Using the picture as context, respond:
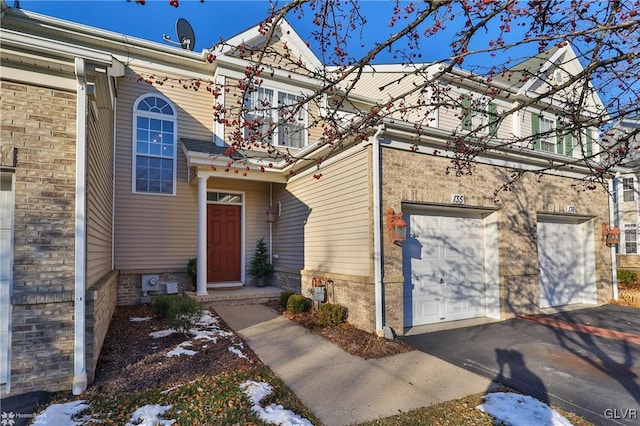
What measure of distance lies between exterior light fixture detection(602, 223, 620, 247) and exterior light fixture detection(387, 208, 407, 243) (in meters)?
7.17

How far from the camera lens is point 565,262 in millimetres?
9141

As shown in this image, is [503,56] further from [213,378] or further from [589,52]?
[213,378]

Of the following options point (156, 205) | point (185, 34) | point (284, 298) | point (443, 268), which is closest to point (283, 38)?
point (185, 34)

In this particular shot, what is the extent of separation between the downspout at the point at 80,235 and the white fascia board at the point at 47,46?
0.09 metres

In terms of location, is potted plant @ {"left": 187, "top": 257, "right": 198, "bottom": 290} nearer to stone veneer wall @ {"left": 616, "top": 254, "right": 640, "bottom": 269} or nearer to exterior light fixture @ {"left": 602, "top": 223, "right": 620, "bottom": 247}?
exterior light fixture @ {"left": 602, "top": 223, "right": 620, "bottom": 247}

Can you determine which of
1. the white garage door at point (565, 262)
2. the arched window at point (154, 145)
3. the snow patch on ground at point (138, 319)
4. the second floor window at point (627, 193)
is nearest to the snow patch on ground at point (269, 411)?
the snow patch on ground at point (138, 319)

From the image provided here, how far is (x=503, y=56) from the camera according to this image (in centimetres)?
314

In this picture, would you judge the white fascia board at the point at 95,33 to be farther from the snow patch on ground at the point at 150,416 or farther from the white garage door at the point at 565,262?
the white garage door at the point at 565,262

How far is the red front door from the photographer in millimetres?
9492

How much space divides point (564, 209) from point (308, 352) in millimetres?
7664

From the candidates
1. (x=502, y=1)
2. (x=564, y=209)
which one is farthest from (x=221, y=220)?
(x=564, y=209)

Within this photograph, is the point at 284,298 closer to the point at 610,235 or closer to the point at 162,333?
the point at 162,333

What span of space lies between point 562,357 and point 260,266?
278 inches

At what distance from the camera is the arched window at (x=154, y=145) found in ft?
28.5
